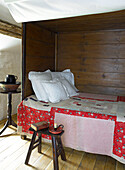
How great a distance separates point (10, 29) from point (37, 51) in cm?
61

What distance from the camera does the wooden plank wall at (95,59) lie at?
11.0 ft

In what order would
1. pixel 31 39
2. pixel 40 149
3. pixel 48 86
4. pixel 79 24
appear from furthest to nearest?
pixel 79 24, pixel 31 39, pixel 48 86, pixel 40 149

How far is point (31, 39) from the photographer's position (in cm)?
280

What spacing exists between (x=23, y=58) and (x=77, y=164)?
177 centimetres

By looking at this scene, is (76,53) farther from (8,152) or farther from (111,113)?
(8,152)

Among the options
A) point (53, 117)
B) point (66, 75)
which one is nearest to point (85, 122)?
point (53, 117)

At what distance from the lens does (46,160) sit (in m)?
2.01

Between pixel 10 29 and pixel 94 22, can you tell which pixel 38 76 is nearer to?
pixel 10 29

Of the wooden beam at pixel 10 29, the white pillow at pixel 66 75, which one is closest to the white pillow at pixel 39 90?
the white pillow at pixel 66 75

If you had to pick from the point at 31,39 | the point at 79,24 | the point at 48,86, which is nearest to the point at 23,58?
the point at 31,39

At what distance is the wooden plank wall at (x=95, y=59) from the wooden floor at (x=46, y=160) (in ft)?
5.64

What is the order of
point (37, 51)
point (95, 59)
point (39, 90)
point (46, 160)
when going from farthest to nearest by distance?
point (95, 59), point (37, 51), point (39, 90), point (46, 160)

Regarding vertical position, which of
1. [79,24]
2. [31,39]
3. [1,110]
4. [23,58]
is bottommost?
[1,110]

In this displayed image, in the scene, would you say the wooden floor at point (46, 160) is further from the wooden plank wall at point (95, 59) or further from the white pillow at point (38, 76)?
the wooden plank wall at point (95, 59)
